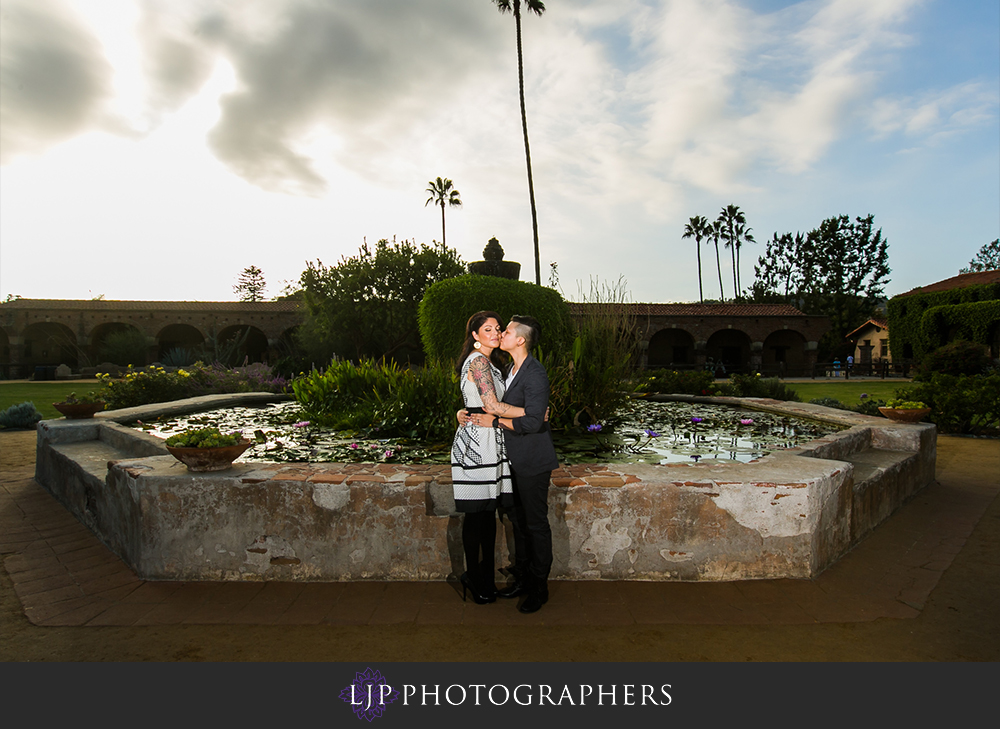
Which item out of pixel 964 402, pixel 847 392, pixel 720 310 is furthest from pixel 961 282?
pixel 964 402

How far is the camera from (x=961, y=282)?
2973 centimetres

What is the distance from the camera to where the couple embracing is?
2.54 meters

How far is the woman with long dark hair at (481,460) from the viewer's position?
254 cm

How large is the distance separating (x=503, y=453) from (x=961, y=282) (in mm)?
37076

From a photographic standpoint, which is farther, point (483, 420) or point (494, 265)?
point (494, 265)

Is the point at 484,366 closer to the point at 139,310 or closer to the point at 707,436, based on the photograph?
the point at 707,436

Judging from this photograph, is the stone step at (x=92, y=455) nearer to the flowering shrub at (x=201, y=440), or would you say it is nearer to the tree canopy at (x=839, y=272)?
the flowering shrub at (x=201, y=440)

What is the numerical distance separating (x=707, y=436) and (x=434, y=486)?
10.4ft

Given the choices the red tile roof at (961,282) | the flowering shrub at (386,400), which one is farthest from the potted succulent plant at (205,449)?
the red tile roof at (961,282)

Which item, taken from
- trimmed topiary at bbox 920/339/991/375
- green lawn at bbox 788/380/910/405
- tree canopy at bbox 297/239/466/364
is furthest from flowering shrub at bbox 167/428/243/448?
trimmed topiary at bbox 920/339/991/375

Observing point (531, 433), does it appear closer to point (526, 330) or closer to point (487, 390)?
point (487, 390)

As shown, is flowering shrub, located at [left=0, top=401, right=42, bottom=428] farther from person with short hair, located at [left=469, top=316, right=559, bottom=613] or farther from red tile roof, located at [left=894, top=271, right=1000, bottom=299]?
red tile roof, located at [left=894, top=271, right=1000, bottom=299]

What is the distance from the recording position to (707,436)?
512cm

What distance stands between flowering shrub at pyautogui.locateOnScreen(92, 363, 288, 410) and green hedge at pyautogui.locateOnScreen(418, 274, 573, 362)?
4.94 m
